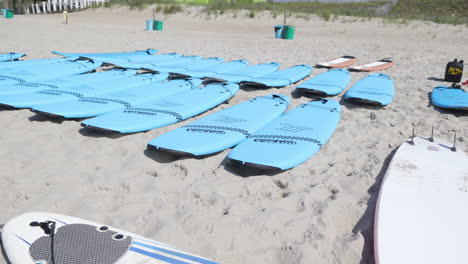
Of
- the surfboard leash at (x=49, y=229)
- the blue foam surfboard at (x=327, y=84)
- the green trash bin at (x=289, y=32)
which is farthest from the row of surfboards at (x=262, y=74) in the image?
the green trash bin at (x=289, y=32)

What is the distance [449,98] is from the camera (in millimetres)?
4484

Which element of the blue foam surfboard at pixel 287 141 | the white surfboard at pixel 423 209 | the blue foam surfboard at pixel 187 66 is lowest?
the white surfboard at pixel 423 209

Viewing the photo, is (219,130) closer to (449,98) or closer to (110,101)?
(110,101)

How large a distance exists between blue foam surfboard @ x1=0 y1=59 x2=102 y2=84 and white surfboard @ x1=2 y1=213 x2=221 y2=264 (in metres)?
3.54

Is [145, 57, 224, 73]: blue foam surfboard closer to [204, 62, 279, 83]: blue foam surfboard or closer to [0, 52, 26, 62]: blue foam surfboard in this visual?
[204, 62, 279, 83]: blue foam surfboard

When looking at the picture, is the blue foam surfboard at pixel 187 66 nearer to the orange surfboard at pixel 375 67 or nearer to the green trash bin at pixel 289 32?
the orange surfboard at pixel 375 67

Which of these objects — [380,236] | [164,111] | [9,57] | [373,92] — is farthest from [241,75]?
[9,57]

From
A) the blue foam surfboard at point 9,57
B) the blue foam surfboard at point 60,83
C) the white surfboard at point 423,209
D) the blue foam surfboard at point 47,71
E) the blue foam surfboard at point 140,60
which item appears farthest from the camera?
the blue foam surfboard at point 9,57

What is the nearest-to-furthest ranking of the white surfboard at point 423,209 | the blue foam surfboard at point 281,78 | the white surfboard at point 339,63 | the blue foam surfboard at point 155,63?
1. the white surfboard at point 423,209
2. the blue foam surfboard at point 281,78
3. the blue foam surfboard at point 155,63
4. the white surfboard at point 339,63

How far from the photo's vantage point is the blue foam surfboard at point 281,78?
17.0 feet

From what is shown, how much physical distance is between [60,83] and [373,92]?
13.2 feet

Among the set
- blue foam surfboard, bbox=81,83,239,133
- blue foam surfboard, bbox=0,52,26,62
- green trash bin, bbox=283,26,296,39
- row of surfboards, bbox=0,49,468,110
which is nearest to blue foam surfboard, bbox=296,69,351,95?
row of surfboards, bbox=0,49,468,110

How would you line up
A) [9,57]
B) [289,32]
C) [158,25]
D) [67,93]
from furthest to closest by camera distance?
[158,25]
[289,32]
[9,57]
[67,93]

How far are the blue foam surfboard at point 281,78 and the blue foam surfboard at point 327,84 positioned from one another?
11.1 inches
